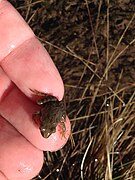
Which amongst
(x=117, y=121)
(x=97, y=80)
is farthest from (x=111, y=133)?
(x=97, y=80)

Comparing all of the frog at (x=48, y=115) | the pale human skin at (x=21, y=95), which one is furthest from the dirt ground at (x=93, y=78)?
the pale human skin at (x=21, y=95)

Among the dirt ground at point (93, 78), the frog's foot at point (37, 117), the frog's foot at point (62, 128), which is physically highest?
the frog's foot at point (37, 117)

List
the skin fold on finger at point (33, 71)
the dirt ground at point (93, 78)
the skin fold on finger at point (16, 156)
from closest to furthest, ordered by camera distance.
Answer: the skin fold on finger at point (16, 156) → the skin fold on finger at point (33, 71) → the dirt ground at point (93, 78)

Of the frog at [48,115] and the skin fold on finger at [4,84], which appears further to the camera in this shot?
the skin fold on finger at [4,84]

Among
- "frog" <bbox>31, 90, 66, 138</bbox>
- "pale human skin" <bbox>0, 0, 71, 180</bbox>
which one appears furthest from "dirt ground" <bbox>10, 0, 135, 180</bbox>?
"pale human skin" <bbox>0, 0, 71, 180</bbox>

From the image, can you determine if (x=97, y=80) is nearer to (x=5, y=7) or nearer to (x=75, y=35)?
(x=75, y=35)

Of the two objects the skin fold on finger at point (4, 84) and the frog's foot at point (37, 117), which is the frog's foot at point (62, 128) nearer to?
the frog's foot at point (37, 117)

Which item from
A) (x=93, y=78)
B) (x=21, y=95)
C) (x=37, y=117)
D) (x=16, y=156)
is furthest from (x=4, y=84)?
(x=93, y=78)

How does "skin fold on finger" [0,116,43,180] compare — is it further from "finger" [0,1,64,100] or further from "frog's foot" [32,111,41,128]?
"finger" [0,1,64,100]
